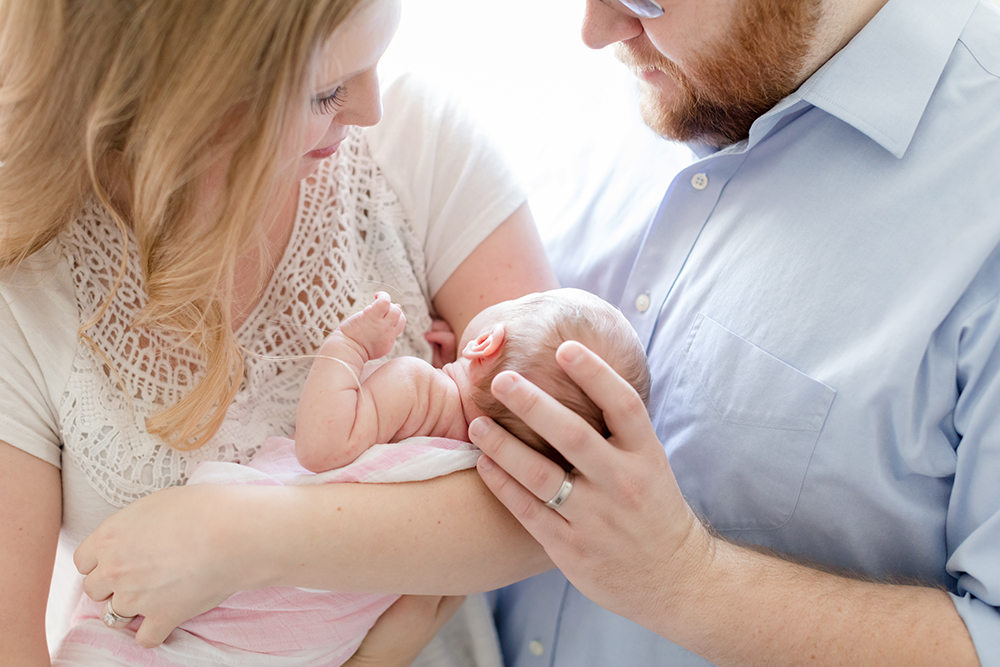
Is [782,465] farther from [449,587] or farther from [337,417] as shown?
[337,417]

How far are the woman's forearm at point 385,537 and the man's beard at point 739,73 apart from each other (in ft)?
2.74

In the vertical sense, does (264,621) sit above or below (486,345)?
below

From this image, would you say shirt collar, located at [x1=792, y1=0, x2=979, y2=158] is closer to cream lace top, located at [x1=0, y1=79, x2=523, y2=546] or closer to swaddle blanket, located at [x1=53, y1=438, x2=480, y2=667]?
cream lace top, located at [x1=0, y1=79, x2=523, y2=546]

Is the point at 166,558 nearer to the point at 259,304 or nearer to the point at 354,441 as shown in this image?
the point at 354,441

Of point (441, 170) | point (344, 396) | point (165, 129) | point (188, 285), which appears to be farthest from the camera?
point (441, 170)

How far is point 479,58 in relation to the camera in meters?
2.13

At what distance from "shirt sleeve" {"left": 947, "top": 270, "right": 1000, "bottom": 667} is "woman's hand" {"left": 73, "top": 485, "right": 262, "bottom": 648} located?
43.7 inches

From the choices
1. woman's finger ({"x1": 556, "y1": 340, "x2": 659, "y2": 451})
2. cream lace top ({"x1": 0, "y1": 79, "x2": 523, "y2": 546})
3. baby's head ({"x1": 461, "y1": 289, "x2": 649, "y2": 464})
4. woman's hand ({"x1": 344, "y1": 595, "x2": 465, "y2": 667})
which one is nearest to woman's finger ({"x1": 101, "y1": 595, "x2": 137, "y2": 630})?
cream lace top ({"x1": 0, "y1": 79, "x2": 523, "y2": 546})

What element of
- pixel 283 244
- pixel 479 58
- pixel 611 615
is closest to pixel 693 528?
pixel 611 615

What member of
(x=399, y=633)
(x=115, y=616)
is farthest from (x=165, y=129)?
(x=399, y=633)

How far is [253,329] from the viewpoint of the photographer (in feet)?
4.47

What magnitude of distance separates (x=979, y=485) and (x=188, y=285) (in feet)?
4.07

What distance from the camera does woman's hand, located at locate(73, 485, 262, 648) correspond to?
1.16 metres

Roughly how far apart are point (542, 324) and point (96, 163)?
2.48 feet
